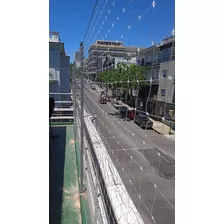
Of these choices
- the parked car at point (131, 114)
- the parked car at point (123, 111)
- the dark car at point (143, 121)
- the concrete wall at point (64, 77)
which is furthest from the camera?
the concrete wall at point (64, 77)

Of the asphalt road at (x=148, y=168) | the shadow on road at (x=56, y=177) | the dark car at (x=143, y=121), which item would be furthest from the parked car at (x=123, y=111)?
the shadow on road at (x=56, y=177)

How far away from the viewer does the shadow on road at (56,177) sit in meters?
1.88

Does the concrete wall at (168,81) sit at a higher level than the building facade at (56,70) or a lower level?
lower

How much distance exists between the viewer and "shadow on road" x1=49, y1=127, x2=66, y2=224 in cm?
188

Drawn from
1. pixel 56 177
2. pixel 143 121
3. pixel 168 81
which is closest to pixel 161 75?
pixel 168 81

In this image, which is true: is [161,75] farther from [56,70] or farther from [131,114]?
[56,70]

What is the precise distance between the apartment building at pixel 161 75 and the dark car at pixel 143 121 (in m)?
0.03

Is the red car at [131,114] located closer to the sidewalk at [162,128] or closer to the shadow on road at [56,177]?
the sidewalk at [162,128]

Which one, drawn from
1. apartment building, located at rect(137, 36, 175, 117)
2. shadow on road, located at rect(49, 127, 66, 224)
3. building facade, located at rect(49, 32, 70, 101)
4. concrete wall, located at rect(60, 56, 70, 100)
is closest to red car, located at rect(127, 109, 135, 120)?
apartment building, located at rect(137, 36, 175, 117)

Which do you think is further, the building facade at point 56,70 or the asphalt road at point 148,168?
the building facade at point 56,70

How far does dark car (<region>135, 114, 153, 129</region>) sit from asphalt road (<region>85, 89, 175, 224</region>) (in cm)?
2

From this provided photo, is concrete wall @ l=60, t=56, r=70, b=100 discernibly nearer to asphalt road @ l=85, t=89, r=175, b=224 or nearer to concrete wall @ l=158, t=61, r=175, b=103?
asphalt road @ l=85, t=89, r=175, b=224
